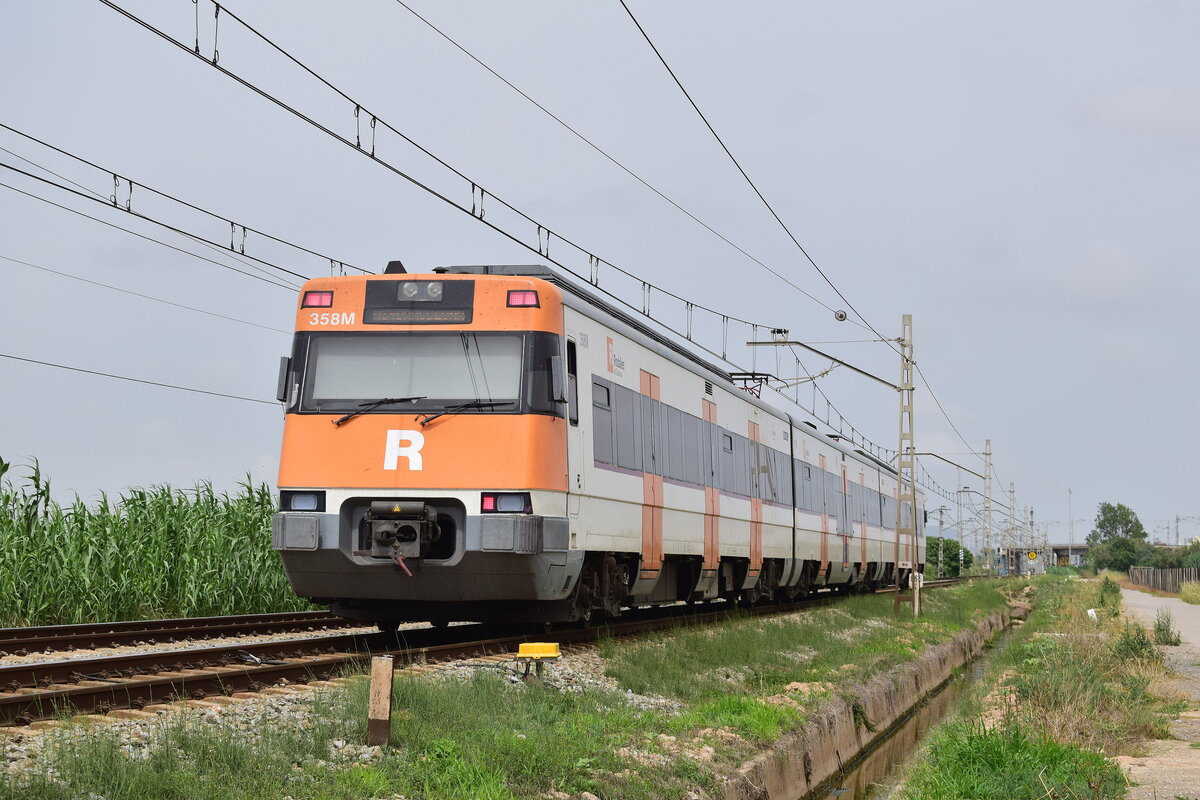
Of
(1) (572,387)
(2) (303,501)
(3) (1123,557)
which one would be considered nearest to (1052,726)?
(1) (572,387)

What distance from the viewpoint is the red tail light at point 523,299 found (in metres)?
13.0

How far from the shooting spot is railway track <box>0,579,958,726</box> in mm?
8438

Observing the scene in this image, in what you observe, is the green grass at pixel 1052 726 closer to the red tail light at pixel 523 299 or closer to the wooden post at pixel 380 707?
the wooden post at pixel 380 707

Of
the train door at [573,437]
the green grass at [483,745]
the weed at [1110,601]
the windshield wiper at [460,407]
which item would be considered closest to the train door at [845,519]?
the weed at [1110,601]

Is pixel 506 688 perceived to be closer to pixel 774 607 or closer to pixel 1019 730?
pixel 1019 730

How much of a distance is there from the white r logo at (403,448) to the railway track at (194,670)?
1763 millimetres

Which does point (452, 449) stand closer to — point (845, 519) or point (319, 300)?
point (319, 300)

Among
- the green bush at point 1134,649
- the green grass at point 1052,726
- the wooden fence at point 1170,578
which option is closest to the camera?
the green grass at point 1052,726

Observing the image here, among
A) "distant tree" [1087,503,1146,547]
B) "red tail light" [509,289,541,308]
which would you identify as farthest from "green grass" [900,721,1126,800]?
"distant tree" [1087,503,1146,547]

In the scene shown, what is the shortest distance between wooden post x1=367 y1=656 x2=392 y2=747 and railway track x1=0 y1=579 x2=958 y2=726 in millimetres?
1825

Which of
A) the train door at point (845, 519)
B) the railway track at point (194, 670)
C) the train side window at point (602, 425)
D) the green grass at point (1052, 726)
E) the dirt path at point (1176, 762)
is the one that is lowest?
the dirt path at point (1176, 762)

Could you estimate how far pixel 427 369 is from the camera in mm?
12930

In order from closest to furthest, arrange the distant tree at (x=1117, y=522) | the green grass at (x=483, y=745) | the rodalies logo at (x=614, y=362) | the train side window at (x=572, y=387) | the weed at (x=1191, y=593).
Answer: the green grass at (x=483, y=745) → the train side window at (x=572, y=387) → the rodalies logo at (x=614, y=362) → the weed at (x=1191, y=593) → the distant tree at (x=1117, y=522)

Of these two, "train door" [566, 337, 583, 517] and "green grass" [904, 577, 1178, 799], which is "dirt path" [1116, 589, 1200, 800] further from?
"train door" [566, 337, 583, 517]
